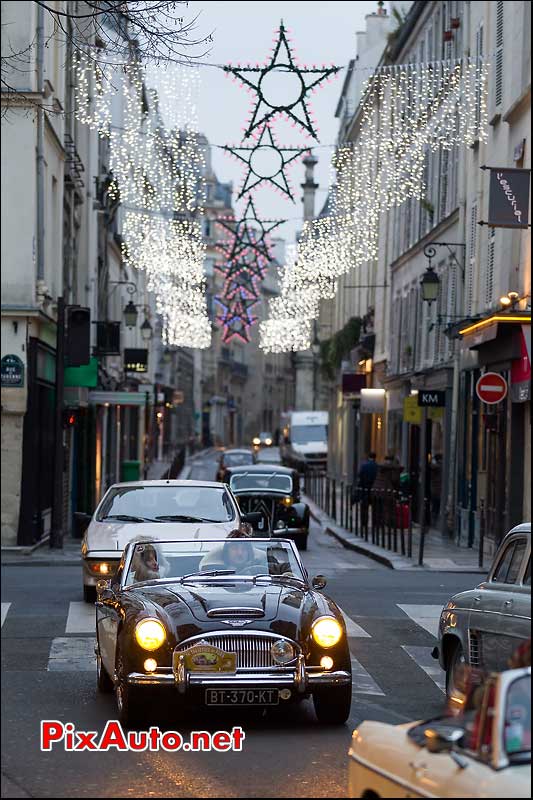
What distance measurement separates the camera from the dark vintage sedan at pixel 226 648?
922cm

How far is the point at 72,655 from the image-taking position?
41.7 feet

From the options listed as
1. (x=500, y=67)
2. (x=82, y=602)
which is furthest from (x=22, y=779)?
(x=500, y=67)

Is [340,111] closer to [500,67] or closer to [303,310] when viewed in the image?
[303,310]

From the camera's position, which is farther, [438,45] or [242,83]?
[438,45]

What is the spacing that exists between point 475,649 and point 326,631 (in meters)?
1.06

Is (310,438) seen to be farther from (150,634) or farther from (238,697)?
(238,697)

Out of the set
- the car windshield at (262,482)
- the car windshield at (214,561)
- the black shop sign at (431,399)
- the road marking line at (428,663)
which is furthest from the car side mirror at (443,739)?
the black shop sign at (431,399)

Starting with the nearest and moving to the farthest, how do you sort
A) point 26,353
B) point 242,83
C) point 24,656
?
point 24,656 < point 242,83 < point 26,353

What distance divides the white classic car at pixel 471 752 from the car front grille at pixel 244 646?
3.59 m

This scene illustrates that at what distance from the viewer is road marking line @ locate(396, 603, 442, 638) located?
599 inches

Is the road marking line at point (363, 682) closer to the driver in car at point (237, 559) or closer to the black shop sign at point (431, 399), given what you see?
the driver in car at point (237, 559)

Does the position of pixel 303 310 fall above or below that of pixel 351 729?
above

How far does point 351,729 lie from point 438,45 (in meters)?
30.7

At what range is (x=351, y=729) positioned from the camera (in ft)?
31.4
